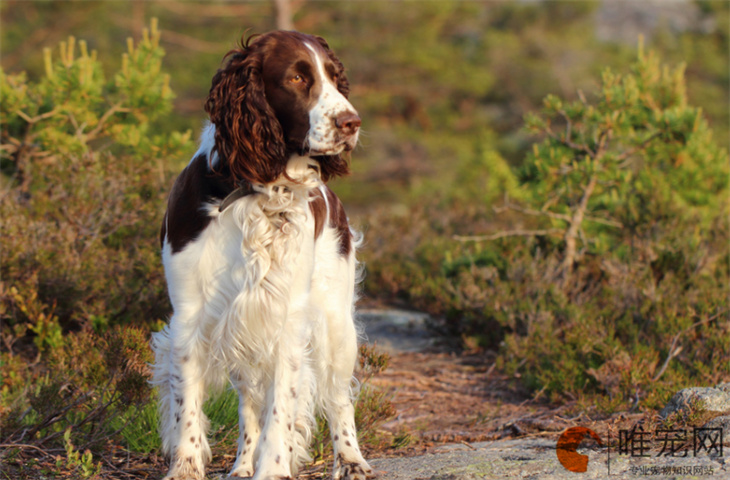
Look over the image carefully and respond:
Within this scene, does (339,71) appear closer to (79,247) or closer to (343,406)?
(343,406)

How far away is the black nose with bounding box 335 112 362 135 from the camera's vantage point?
2.74m

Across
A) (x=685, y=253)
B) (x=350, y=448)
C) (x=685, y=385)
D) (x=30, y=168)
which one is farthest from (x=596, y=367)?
(x=30, y=168)

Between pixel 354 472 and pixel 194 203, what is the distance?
46.5 inches

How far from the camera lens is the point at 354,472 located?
10.1ft

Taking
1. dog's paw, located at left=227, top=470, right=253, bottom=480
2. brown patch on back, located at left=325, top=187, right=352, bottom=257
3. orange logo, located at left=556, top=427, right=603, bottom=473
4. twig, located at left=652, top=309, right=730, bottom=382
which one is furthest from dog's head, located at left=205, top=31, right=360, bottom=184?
twig, located at left=652, top=309, right=730, bottom=382

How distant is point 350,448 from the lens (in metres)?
3.24

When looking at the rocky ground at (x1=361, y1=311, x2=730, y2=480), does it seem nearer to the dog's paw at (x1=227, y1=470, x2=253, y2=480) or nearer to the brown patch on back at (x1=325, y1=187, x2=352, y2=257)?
the dog's paw at (x1=227, y1=470, x2=253, y2=480)

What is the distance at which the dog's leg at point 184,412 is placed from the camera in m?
2.97

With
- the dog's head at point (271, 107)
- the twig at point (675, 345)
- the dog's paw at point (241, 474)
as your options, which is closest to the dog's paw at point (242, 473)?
the dog's paw at point (241, 474)

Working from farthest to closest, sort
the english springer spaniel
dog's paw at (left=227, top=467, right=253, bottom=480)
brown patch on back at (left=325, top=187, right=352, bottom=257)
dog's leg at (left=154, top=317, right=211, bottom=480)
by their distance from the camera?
brown patch on back at (left=325, top=187, right=352, bottom=257) < dog's paw at (left=227, top=467, right=253, bottom=480) < dog's leg at (left=154, top=317, right=211, bottom=480) < the english springer spaniel

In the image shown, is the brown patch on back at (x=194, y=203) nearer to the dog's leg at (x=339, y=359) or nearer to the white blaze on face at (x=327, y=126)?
the white blaze on face at (x=327, y=126)

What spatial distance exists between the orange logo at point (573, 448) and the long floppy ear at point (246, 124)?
149 centimetres

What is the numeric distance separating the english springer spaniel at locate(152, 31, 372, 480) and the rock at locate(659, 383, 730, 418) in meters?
1.27

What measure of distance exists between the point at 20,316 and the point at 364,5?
48.8 feet
